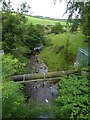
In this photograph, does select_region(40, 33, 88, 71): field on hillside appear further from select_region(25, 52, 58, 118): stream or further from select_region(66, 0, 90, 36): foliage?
select_region(66, 0, 90, 36): foliage

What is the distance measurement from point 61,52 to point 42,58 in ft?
5.93

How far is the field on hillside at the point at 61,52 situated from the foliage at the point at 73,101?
632 centimetres

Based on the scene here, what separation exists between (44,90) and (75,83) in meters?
3.70

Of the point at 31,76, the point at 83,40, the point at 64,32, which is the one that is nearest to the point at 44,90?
the point at 31,76

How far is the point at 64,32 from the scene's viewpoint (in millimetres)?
24500

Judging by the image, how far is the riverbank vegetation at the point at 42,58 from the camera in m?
8.16

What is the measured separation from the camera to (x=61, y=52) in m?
18.9

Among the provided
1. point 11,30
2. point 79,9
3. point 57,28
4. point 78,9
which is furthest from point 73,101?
point 57,28

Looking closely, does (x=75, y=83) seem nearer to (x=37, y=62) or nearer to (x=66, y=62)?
(x=66, y=62)

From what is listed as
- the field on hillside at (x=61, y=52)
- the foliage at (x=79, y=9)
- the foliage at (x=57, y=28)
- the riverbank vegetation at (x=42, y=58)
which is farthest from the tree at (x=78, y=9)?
the foliage at (x=57, y=28)

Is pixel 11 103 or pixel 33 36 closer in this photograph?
pixel 11 103

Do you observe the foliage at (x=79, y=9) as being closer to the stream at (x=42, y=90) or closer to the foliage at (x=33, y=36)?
the stream at (x=42, y=90)

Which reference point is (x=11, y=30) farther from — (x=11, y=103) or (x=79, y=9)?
(x=11, y=103)

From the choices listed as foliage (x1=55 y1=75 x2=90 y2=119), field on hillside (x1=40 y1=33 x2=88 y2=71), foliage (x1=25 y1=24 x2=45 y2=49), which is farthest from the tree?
foliage (x1=25 y1=24 x2=45 y2=49)
